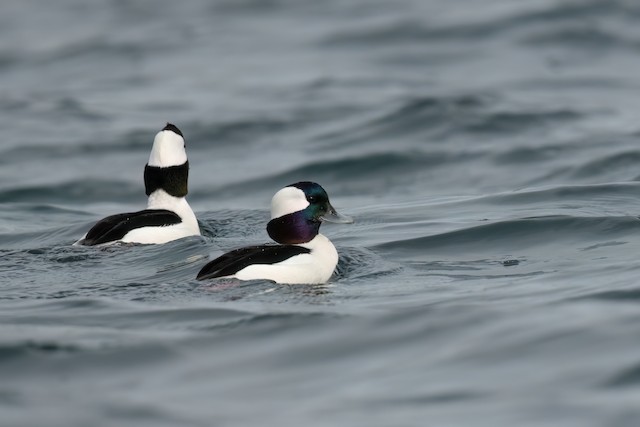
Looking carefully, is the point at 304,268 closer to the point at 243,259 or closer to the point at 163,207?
the point at 243,259

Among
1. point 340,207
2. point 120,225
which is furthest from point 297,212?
point 340,207

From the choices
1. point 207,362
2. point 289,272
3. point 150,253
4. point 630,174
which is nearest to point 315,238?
Answer: point 289,272

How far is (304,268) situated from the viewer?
9.12 metres

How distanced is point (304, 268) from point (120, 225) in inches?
79.8

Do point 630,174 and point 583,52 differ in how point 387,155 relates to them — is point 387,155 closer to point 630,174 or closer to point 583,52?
point 630,174

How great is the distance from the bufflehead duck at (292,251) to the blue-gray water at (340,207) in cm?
17

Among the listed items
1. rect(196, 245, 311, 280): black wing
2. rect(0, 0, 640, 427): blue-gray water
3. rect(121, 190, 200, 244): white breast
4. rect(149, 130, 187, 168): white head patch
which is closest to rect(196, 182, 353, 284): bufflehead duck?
rect(196, 245, 311, 280): black wing

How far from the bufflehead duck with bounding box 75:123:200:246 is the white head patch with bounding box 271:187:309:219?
152cm

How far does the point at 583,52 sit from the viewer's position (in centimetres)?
2250

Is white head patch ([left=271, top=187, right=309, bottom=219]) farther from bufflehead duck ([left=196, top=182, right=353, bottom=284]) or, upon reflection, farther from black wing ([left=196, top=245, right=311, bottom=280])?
black wing ([left=196, top=245, right=311, bottom=280])

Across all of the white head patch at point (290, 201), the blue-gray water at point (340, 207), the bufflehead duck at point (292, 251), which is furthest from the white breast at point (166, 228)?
the white head patch at point (290, 201)

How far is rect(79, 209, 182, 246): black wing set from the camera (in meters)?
10.5

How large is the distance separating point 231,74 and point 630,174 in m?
9.57

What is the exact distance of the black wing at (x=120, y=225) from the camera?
10.5 metres
